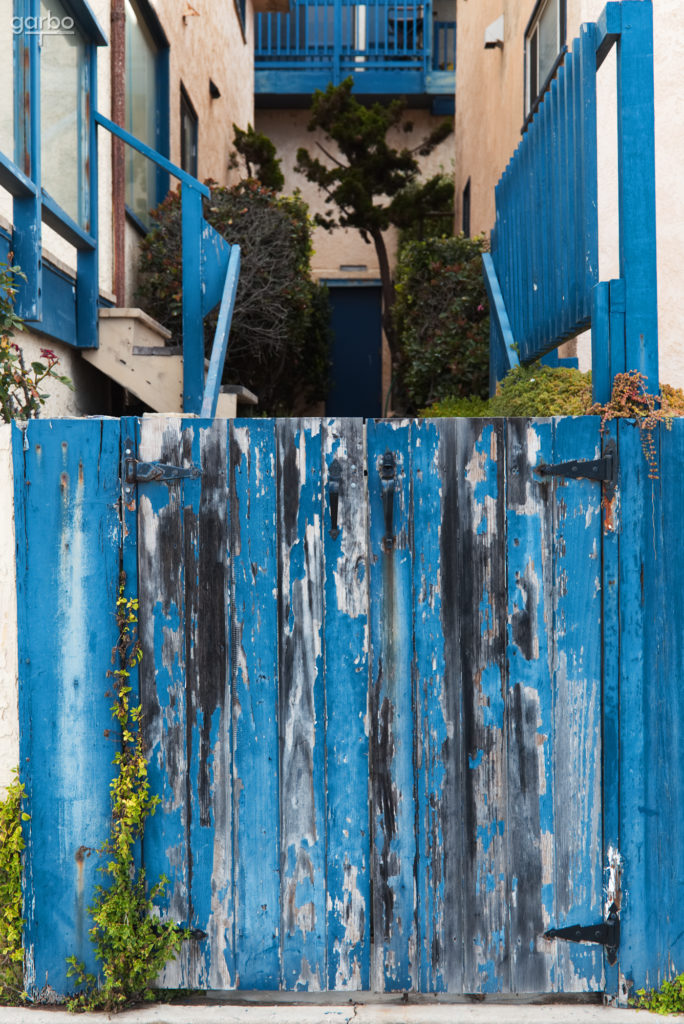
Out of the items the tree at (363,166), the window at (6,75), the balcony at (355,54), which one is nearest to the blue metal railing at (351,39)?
the balcony at (355,54)

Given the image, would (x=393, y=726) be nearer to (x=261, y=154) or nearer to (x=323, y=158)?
(x=261, y=154)

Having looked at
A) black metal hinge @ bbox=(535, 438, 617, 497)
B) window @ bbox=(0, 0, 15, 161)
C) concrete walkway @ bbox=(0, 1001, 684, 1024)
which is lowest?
concrete walkway @ bbox=(0, 1001, 684, 1024)

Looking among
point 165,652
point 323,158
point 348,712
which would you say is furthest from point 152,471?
point 323,158

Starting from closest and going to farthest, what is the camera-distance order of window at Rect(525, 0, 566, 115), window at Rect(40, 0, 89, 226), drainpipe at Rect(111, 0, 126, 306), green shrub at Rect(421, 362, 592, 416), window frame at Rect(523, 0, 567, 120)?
1. green shrub at Rect(421, 362, 592, 416)
2. window at Rect(40, 0, 89, 226)
3. drainpipe at Rect(111, 0, 126, 306)
4. window at Rect(525, 0, 566, 115)
5. window frame at Rect(523, 0, 567, 120)

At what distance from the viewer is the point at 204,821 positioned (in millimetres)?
2773

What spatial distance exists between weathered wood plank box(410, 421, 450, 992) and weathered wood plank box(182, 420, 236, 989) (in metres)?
0.62

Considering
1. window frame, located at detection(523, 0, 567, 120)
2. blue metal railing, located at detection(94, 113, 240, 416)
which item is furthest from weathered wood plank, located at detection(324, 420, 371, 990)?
window frame, located at detection(523, 0, 567, 120)

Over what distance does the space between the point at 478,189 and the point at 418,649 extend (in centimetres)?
1043

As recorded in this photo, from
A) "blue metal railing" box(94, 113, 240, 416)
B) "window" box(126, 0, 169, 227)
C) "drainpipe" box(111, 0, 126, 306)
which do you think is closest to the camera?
"blue metal railing" box(94, 113, 240, 416)

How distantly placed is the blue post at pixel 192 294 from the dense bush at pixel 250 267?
53.5 inches

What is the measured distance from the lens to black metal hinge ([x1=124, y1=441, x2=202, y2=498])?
9.12 ft

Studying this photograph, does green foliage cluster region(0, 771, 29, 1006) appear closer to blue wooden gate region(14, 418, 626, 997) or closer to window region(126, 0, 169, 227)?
blue wooden gate region(14, 418, 626, 997)

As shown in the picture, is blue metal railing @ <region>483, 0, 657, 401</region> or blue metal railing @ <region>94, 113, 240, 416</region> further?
blue metal railing @ <region>94, 113, 240, 416</region>

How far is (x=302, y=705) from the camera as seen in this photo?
2.78 metres
